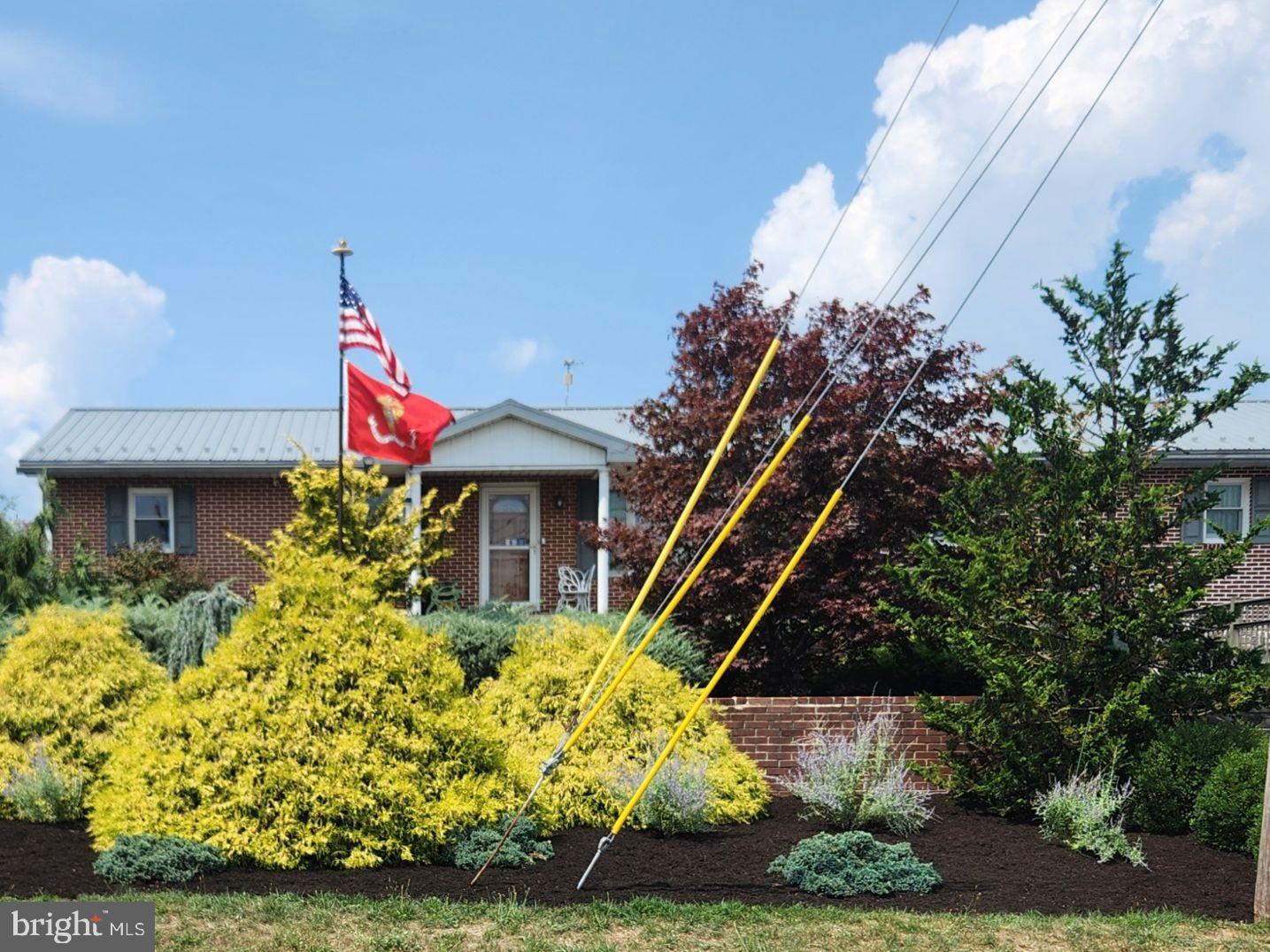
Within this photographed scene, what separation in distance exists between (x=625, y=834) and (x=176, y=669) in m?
5.29

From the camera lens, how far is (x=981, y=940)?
683 cm

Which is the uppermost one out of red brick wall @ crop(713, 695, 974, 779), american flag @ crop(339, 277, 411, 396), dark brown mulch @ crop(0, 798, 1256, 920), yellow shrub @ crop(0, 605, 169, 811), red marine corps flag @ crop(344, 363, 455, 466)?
american flag @ crop(339, 277, 411, 396)

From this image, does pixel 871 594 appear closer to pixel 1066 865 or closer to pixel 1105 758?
pixel 1105 758

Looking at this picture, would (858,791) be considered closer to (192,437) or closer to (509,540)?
(509,540)

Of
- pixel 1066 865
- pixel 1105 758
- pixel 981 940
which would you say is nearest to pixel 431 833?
pixel 981 940

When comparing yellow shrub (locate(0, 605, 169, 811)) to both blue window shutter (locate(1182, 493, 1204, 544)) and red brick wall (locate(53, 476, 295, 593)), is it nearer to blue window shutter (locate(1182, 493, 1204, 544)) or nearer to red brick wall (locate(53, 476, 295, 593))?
red brick wall (locate(53, 476, 295, 593))

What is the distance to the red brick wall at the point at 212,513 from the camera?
74.5 feet

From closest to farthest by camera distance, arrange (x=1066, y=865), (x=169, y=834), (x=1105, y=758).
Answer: (x=169, y=834) < (x=1066, y=865) < (x=1105, y=758)

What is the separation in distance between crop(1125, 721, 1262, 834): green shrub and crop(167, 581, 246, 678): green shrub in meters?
8.10

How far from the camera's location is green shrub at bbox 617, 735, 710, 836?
30.1ft

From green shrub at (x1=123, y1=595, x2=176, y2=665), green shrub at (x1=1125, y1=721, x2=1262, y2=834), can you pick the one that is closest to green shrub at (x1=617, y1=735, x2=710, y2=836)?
green shrub at (x1=1125, y1=721, x2=1262, y2=834)

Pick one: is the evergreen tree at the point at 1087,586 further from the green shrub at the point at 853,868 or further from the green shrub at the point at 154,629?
the green shrub at the point at 154,629

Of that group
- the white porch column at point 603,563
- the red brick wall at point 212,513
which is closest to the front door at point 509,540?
the white porch column at point 603,563

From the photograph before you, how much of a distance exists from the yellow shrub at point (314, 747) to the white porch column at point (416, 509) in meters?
8.95
